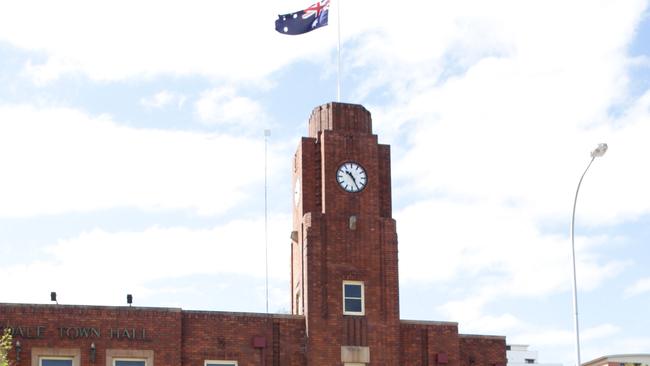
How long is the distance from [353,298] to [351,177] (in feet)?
15.7

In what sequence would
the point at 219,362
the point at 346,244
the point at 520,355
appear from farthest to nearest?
the point at 520,355
the point at 346,244
the point at 219,362

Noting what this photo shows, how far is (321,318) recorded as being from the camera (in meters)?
51.0

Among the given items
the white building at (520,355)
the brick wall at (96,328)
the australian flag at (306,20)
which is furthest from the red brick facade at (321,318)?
the white building at (520,355)

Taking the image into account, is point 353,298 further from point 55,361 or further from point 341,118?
point 55,361

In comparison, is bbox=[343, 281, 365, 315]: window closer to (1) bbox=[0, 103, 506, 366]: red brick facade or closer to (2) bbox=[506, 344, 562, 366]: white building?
(1) bbox=[0, 103, 506, 366]: red brick facade

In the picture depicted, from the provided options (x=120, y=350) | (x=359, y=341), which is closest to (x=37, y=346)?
(x=120, y=350)

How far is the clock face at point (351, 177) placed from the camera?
52.8 metres

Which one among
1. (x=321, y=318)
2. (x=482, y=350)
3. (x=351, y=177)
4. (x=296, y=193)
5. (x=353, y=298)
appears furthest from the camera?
(x=296, y=193)

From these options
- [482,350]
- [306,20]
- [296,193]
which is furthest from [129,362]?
[306,20]

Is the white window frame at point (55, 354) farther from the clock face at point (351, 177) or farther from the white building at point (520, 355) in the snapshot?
the white building at point (520, 355)

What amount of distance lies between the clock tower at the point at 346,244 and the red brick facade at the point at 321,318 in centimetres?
4

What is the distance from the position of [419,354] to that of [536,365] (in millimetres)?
58052

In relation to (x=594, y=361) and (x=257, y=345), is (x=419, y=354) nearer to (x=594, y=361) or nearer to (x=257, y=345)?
(x=257, y=345)

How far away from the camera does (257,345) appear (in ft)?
166
